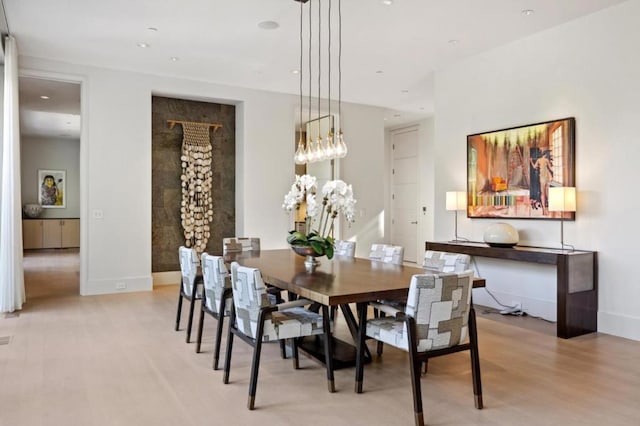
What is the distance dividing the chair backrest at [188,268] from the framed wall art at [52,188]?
9.93 metres

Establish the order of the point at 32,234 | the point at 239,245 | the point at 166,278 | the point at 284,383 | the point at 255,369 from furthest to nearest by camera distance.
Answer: the point at 32,234, the point at 166,278, the point at 239,245, the point at 284,383, the point at 255,369

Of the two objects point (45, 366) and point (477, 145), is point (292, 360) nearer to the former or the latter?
point (45, 366)

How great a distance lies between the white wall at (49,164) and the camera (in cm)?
1203

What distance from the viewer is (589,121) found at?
445cm

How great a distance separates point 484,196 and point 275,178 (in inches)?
128

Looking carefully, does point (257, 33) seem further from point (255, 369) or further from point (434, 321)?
point (434, 321)

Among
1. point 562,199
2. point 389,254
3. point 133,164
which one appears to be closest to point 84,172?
point 133,164

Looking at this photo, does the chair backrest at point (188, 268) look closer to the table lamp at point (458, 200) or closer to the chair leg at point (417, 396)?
the chair leg at point (417, 396)

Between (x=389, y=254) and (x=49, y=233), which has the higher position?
(x=389, y=254)

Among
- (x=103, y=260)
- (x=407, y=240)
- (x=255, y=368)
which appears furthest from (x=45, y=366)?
(x=407, y=240)

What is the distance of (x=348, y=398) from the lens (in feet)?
9.18

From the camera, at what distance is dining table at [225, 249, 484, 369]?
8.56ft

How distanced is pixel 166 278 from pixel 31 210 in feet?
23.6

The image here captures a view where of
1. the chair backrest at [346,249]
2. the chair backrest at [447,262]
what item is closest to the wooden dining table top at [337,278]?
the chair backrest at [447,262]
